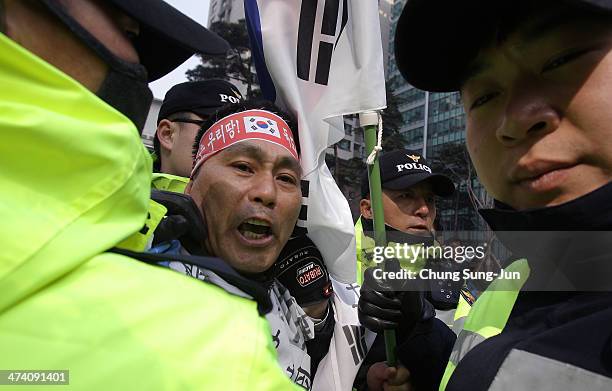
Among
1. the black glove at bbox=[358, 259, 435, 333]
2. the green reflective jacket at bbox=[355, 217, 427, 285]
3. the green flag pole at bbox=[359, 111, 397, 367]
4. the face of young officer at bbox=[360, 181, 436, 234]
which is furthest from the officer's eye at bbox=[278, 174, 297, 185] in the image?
the face of young officer at bbox=[360, 181, 436, 234]

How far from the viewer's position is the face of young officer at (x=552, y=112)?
945 millimetres

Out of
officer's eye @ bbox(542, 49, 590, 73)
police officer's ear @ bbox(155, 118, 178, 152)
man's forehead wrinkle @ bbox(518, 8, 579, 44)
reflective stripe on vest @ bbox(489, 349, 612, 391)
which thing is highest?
police officer's ear @ bbox(155, 118, 178, 152)

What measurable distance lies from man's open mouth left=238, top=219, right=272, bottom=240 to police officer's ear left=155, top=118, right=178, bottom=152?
1.35 m

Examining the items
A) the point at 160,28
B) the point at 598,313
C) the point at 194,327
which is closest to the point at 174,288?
the point at 194,327

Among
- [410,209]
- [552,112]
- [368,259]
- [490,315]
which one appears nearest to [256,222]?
[490,315]

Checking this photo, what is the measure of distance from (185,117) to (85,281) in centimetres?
250

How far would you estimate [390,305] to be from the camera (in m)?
1.97

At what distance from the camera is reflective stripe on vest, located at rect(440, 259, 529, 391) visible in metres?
1.26

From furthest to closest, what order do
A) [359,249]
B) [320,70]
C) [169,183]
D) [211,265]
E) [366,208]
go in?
[366,208] < [359,249] < [169,183] < [320,70] < [211,265]

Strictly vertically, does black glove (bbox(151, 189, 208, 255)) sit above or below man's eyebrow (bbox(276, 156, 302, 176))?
below

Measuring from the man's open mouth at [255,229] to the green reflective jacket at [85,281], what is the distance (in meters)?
1.19

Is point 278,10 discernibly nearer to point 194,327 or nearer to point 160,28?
point 160,28

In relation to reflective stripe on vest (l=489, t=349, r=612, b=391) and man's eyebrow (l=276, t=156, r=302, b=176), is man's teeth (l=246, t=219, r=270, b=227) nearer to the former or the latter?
man's eyebrow (l=276, t=156, r=302, b=176)

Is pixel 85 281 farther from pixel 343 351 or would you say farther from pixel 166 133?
pixel 166 133
